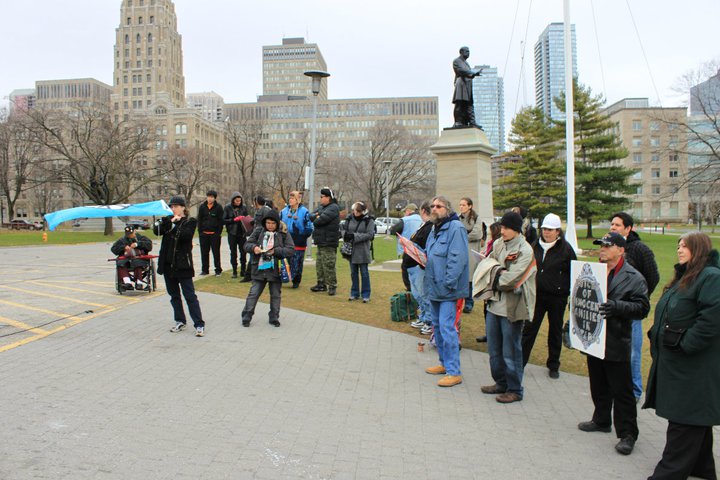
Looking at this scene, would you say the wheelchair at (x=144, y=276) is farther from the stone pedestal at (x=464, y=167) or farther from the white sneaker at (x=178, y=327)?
the stone pedestal at (x=464, y=167)

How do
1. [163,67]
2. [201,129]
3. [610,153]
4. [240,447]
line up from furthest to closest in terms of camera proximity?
1. [163,67]
2. [201,129]
3. [610,153]
4. [240,447]

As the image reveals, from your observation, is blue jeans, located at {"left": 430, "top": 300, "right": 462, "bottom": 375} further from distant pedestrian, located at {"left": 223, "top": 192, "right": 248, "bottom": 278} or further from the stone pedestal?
distant pedestrian, located at {"left": 223, "top": 192, "right": 248, "bottom": 278}

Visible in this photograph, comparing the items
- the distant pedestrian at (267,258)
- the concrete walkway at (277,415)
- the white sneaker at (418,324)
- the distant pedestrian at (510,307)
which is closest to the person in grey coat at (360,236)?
A: the distant pedestrian at (267,258)

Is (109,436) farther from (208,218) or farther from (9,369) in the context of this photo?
(208,218)

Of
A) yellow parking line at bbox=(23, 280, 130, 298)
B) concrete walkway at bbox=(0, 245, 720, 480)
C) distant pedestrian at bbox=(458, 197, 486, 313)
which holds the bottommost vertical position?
concrete walkway at bbox=(0, 245, 720, 480)

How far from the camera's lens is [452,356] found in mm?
5887

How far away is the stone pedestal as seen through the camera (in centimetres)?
1327

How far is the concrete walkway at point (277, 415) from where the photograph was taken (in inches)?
150

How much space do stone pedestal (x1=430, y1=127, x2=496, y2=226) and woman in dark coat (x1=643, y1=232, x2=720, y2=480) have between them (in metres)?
9.62

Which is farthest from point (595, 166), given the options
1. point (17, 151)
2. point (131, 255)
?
point (17, 151)

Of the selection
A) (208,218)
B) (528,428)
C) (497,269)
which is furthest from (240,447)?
(208,218)

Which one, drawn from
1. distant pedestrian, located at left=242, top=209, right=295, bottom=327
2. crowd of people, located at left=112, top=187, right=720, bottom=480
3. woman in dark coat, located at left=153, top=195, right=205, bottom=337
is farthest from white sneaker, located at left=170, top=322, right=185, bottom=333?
distant pedestrian, located at left=242, top=209, right=295, bottom=327

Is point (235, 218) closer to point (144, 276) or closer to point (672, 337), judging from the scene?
point (144, 276)

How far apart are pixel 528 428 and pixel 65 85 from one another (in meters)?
164
